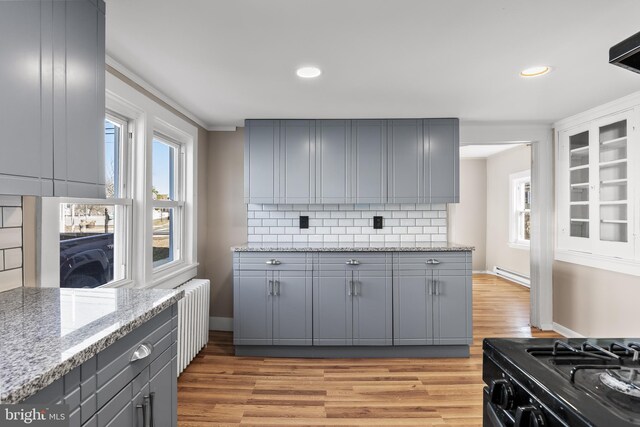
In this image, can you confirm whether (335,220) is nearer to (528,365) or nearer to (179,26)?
(179,26)

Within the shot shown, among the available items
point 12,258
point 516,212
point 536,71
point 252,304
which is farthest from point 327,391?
point 516,212

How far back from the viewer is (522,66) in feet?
7.79

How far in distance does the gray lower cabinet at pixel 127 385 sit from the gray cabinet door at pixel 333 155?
229cm

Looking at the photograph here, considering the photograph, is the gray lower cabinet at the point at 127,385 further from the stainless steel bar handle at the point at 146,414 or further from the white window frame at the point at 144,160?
the white window frame at the point at 144,160

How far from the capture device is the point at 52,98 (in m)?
1.31

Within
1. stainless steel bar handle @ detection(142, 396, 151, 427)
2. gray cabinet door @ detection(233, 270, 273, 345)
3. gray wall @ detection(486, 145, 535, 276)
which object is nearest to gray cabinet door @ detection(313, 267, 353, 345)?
gray cabinet door @ detection(233, 270, 273, 345)

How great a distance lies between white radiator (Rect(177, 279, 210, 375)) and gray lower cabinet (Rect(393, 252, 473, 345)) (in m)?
1.84

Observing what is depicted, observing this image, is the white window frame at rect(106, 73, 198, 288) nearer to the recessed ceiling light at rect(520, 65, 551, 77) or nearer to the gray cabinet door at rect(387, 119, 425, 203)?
the gray cabinet door at rect(387, 119, 425, 203)

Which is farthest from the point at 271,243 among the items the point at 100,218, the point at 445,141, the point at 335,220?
the point at 445,141

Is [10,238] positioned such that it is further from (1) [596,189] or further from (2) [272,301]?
(1) [596,189]

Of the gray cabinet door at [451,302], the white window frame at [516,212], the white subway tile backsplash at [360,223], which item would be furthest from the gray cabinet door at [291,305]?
the white window frame at [516,212]

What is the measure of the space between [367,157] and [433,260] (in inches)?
48.0

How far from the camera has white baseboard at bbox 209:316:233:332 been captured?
4008 millimetres

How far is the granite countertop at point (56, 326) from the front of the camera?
845mm
